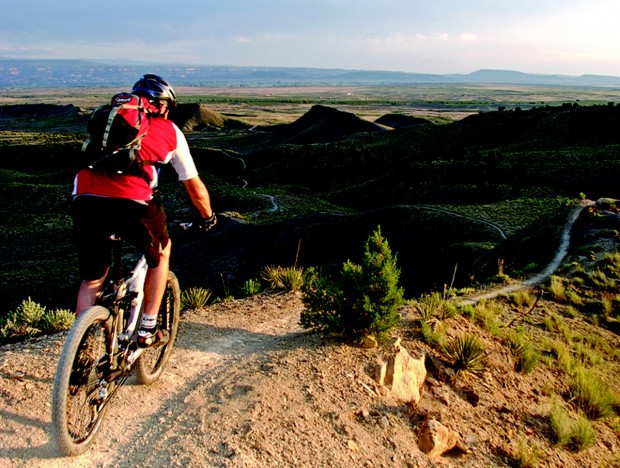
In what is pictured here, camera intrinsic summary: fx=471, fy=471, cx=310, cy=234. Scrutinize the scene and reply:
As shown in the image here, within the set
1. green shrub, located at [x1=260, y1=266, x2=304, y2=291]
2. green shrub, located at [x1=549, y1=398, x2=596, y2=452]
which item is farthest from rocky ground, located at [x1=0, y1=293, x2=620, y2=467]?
green shrub, located at [x1=260, y1=266, x2=304, y2=291]

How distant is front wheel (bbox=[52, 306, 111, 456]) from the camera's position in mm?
3949

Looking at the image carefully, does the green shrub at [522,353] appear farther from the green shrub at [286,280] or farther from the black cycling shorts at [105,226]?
the black cycling shorts at [105,226]

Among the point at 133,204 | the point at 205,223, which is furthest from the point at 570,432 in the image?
the point at 133,204

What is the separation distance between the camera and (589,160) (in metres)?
38.6

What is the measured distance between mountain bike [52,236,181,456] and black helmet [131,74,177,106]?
154cm

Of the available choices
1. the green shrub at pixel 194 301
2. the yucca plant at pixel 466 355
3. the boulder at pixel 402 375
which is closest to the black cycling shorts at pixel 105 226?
the boulder at pixel 402 375

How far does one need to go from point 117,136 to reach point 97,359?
2.10m

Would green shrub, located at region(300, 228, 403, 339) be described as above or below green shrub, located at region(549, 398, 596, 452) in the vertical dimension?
above

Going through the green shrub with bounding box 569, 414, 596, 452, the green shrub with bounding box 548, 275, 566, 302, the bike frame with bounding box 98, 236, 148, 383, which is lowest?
the green shrub with bounding box 548, 275, 566, 302

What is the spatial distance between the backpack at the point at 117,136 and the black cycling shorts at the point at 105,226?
0.31 m

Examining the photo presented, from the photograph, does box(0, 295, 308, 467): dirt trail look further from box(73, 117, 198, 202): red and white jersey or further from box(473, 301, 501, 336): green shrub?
box(473, 301, 501, 336): green shrub

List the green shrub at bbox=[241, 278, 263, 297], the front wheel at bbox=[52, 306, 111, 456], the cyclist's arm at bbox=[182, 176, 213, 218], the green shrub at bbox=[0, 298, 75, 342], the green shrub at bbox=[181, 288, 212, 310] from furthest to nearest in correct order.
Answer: the green shrub at bbox=[241, 278, 263, 297]
the green shrub at bbox=[181, 288, 212, 310]
the green shrub at bbox=[0, 298, 75, 342]
the cyclist's arm at bbox=[182, 176, 213, 218]
the front wheel at bbox=[52, 306, 111, 456]

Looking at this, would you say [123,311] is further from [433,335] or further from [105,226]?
[433,335]

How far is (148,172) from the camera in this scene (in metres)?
4.54
